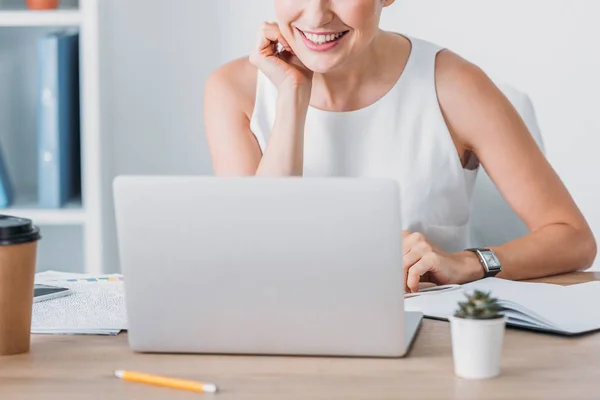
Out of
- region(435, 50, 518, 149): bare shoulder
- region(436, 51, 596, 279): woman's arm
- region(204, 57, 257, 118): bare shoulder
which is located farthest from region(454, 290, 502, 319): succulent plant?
region(204, 57, 257, 118): bare shoulder

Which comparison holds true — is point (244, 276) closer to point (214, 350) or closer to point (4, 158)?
point (214, 350)

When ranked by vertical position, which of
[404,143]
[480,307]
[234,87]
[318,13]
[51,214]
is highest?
[318,13]

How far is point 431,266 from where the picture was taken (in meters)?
1.48

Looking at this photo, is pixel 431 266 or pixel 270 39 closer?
pixel 431 266

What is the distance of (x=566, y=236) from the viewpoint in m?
1.78

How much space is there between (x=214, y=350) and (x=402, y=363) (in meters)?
0.22

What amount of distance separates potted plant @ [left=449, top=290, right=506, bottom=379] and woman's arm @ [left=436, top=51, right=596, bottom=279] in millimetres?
642

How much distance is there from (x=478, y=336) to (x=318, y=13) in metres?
0.93

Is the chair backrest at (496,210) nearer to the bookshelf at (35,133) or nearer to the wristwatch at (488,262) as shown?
the wristwatch at (488,262)

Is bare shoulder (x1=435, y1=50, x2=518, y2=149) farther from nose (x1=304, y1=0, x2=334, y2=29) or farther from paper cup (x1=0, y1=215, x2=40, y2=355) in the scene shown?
paper cup (x1=0, y1=215, x2=40, y2=355)

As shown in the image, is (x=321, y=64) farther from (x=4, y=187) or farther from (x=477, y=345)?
(x=4, y=187)

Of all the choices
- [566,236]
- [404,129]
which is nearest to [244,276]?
[566,236]

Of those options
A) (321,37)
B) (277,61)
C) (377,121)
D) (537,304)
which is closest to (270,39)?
(277,61)

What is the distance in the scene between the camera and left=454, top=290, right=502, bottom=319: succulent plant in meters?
1.02
